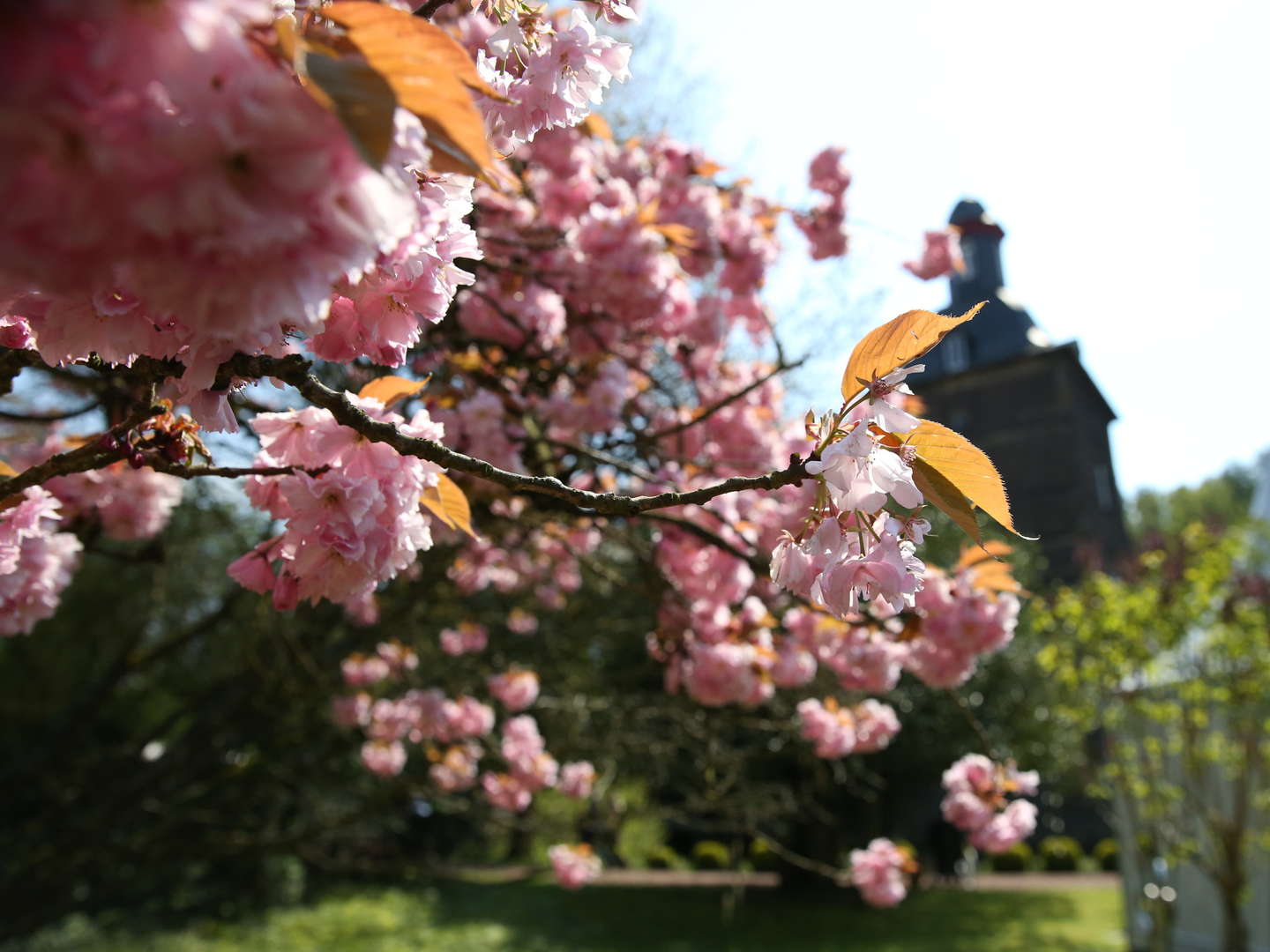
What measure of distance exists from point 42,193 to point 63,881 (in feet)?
14.6

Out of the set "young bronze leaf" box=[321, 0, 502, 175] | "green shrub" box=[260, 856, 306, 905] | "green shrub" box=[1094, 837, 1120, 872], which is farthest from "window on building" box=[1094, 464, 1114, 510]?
"young bronze leaf" box=[321, 0, 502, 175]

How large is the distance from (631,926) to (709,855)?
643cm

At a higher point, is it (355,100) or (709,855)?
(355,100)

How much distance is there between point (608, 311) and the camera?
9.53ft

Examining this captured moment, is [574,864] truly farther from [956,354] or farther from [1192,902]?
[956,354]

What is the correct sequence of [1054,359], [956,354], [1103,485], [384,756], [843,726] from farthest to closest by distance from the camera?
[956,354] → [1103,485] → [1054,359] → [384,756] → [843,726]

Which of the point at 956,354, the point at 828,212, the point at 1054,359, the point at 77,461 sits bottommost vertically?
the point at 77,461

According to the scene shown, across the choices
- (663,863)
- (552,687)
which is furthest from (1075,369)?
(552,687)

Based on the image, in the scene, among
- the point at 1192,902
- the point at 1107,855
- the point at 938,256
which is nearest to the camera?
the point at 938,256

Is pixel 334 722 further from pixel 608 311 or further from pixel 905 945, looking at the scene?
pixel 905 945

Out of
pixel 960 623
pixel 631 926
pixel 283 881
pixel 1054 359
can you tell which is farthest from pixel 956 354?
pixel 960 623

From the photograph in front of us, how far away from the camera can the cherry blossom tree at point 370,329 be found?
47 cm

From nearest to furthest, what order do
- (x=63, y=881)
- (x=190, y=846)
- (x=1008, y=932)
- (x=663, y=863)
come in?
1. (x=63, y=881)
2. (x=190, y=846)
3. (x=1008, y=932)
4. (x=663, y=863)

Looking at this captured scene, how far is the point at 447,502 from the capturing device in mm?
1215
